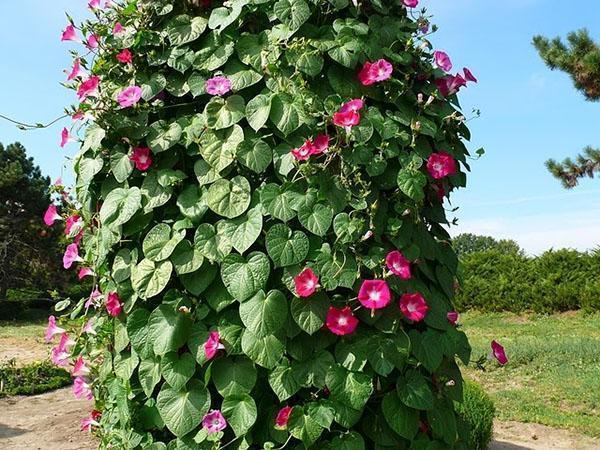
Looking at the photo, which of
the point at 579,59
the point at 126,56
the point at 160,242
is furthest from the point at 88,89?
the point at 579,59

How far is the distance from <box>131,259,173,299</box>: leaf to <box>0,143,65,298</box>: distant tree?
14832mm

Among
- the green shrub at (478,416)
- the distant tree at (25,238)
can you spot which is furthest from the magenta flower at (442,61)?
the distant tree at (25,238)

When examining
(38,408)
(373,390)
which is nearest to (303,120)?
(373,390)

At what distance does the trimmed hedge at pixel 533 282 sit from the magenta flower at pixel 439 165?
11.2 metres

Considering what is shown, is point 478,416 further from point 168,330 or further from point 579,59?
point 579,59

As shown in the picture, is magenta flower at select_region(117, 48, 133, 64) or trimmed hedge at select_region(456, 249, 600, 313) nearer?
magenta flower at select_region(117, 48, 133, 64)

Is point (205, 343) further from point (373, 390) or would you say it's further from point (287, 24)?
point (287, 24)

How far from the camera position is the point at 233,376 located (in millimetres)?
1657

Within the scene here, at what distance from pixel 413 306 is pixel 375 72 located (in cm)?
63

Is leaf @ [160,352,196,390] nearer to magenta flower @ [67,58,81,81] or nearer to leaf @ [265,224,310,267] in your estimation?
leaf @ [265,224,310,267]

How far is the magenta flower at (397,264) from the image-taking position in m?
1.67

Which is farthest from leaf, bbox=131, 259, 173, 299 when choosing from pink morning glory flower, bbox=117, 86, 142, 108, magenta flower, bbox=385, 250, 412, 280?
magenta flower, bbox=385, 250, 412, 280

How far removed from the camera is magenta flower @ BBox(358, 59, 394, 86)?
1754mm

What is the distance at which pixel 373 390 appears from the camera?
170 cm
